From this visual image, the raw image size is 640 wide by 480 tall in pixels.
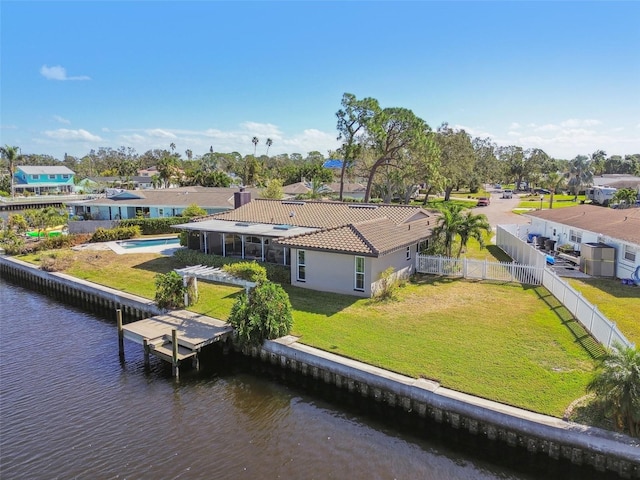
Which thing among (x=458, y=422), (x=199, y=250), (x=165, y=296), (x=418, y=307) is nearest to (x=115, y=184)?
(x=199, y=250)

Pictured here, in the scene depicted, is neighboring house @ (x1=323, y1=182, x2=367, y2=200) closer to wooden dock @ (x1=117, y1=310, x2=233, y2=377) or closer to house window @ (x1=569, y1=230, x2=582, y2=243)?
house window @ (x1=569, y1=230, x2=582, y2=243)

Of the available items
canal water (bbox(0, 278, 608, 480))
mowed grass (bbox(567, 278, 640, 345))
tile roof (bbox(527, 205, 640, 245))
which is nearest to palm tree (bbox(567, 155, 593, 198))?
tile roof (bbox(527, 205, 640, 245))

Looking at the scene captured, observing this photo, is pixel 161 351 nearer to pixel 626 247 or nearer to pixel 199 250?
pixel 199 250

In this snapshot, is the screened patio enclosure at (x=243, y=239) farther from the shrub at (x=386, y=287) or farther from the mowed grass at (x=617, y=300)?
the mowed grass at (x=617, y=300)

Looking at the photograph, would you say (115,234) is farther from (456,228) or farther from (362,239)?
(456,228)

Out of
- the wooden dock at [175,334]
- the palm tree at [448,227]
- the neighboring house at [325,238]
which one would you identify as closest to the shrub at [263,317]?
the wooden dock at [175,334]

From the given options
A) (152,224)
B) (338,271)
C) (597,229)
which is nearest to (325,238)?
(338,271)
